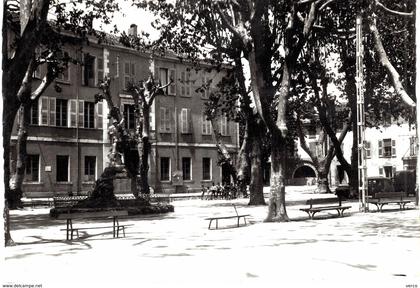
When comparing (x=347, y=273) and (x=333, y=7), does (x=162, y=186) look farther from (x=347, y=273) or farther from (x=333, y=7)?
(x=347, y=273)

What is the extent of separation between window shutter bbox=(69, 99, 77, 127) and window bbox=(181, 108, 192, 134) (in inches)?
309

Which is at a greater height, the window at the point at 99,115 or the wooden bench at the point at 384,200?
the window at the point at 99,115

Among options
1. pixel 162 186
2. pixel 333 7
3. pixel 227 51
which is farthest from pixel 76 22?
pixel 162 186

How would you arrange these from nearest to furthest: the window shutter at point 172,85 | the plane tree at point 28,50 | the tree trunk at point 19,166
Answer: the plane tree at point 28,50, the tree trunk at point 19,166, the window shutter at point 172,85

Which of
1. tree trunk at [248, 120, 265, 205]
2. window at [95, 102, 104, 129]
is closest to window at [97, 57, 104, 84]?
window at [95, 102, 104, 129]

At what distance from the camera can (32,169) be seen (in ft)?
90.9

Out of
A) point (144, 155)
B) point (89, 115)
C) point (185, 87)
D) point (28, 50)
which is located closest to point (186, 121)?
point (185, 87)

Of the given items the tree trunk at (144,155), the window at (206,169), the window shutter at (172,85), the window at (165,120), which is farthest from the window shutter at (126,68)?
the tree trunk at (144,155)

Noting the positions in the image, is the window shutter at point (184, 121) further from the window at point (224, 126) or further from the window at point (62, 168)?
the window at point (62, 168)

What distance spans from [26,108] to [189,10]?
23.2 ft

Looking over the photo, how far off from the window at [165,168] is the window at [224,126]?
515 cm

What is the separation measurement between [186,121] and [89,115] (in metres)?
7.22

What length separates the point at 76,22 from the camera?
15.7 meters

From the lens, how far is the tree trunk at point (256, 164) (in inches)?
816
